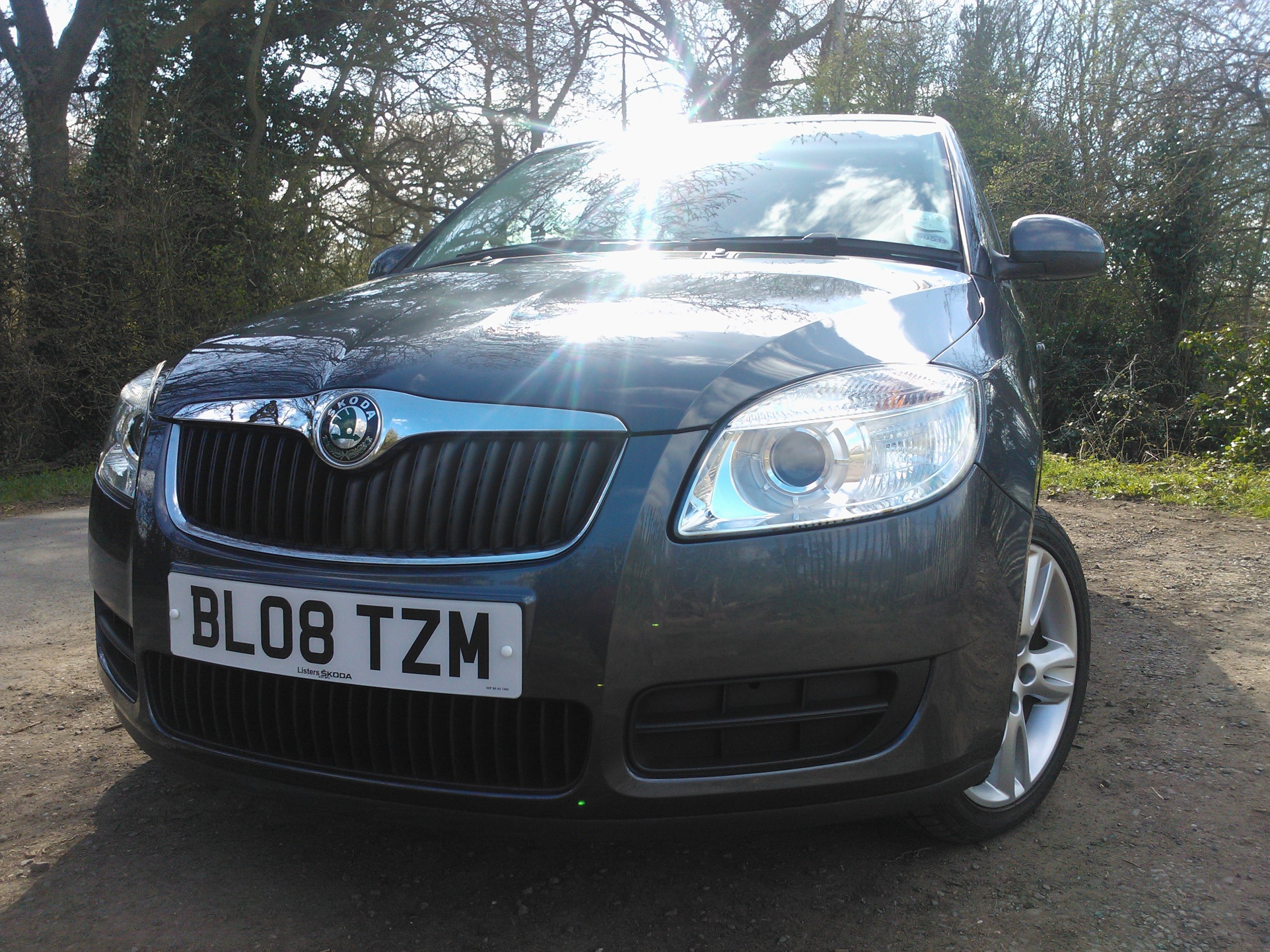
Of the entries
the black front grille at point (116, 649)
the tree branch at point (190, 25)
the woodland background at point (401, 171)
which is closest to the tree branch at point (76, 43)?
the woodland background at point (401, 171)

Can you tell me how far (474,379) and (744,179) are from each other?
1494 millimetres

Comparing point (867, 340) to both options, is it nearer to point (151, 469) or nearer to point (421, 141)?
point (151, 469)

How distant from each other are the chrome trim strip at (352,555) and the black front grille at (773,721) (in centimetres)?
27

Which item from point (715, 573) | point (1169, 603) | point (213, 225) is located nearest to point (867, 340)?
point (715, 573)

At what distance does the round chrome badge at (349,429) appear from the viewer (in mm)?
1602

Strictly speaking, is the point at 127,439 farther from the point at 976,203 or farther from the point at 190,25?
the point at 190,25

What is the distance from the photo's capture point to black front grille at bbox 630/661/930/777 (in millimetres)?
1525

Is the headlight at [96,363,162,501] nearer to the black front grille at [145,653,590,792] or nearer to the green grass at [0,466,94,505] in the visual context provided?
the black front grille at [145,653,590,792]

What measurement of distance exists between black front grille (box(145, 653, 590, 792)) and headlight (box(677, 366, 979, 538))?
381 millimetres

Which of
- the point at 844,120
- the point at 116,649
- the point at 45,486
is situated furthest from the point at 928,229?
the point at 45,486

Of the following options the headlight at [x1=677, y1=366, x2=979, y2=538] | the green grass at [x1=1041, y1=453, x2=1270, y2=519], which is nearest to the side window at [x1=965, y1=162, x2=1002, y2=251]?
the headlight at [x1=677, y1=366, x2=979, y2=538]

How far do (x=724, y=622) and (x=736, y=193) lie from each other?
1.66 m

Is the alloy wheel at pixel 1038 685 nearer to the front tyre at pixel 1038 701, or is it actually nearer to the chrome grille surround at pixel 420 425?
the front tyre at pixel 1038 701

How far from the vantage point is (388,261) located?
10.9 feet
